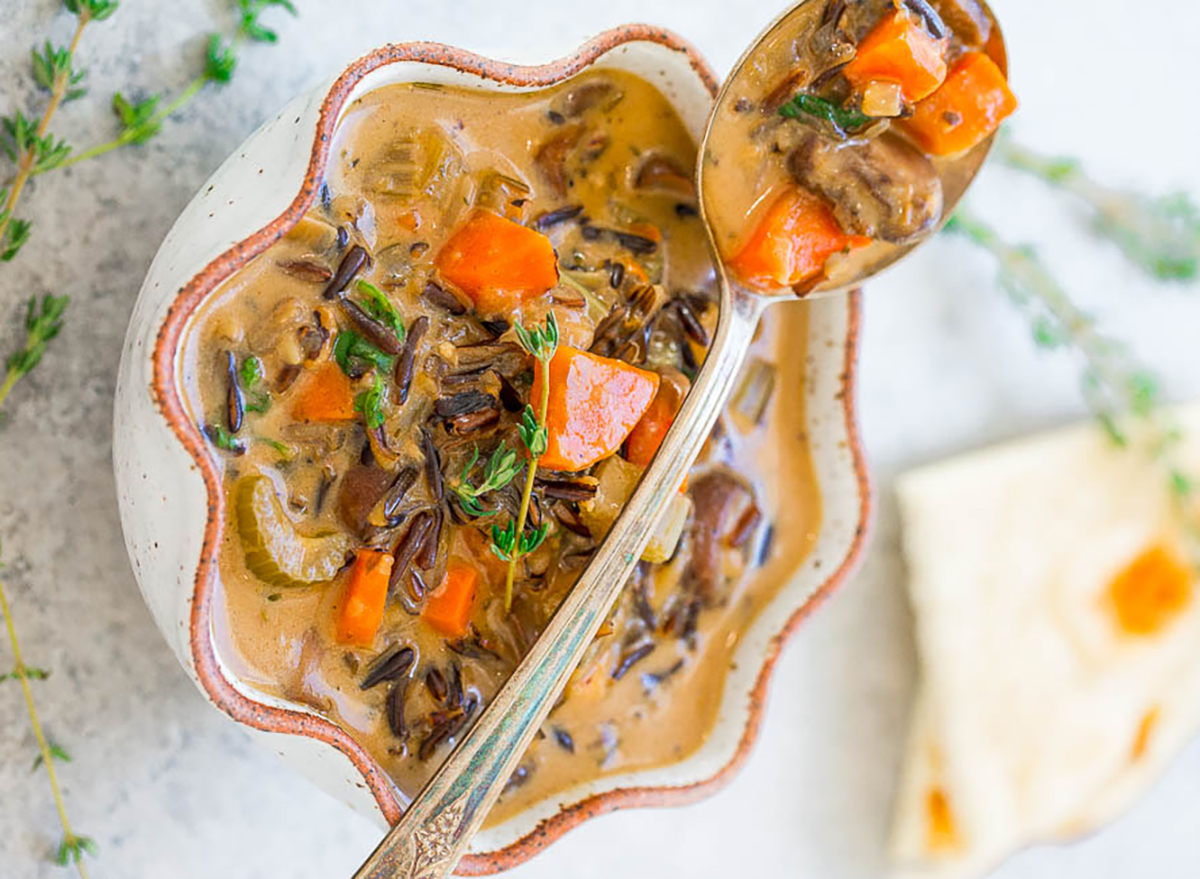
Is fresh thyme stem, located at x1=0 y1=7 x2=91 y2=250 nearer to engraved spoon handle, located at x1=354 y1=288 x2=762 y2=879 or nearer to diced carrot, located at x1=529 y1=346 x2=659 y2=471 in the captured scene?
diced carrot, located at x1=529 y1=346 x2=659 y2=471

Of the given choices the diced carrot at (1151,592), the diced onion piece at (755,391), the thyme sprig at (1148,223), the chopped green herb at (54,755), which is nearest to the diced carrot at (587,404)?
the diced onion piece at (755,391)

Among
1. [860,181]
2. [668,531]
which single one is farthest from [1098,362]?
[668,531]

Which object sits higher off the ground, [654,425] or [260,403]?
[260,403]

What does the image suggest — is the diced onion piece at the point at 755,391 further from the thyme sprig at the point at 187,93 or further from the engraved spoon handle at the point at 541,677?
the thyme sprig at the point at 187,93

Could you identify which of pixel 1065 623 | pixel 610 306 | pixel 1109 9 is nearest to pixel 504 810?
pixel 610 306

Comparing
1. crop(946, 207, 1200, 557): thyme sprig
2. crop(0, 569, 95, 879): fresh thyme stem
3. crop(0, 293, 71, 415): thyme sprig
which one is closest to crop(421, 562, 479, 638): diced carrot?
crop(0, 569, 95, 879): fresh thyme stem

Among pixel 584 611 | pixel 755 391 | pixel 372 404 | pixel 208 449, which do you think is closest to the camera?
pixel 208 449

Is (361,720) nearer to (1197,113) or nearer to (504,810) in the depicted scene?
(504,810)

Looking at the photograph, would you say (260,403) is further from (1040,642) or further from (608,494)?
(1040,642)
